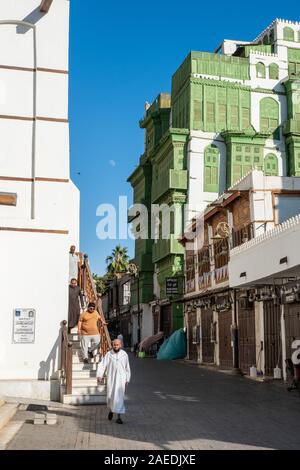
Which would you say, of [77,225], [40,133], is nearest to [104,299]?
[77,225]

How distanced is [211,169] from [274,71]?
8.38 metres

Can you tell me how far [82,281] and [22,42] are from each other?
7369mm

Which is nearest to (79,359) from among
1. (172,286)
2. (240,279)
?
(240,279)

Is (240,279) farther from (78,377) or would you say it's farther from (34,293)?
(34,293)

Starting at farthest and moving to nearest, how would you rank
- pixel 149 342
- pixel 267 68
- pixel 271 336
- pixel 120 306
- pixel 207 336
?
pixel 120 306
pixel 267 68
pixel 149 342
pixel 207 336
pixel 271 336

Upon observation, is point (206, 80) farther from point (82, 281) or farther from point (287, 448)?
point (287, 448)

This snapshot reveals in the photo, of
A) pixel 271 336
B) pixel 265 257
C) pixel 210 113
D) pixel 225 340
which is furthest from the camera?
pixel 210 113

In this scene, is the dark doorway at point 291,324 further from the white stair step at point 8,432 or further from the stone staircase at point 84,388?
the white stair step at point 8,432

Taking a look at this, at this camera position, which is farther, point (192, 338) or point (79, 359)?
point (192, 338)

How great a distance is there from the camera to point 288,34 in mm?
43250

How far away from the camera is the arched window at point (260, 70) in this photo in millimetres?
41756

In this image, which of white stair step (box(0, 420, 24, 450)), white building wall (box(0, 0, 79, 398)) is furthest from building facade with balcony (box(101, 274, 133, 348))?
white stair step (box(0, 420, 24, 450))

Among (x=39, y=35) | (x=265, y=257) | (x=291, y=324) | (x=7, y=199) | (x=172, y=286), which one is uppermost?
(x=39, y=35)

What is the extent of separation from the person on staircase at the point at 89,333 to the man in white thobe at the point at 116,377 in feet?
9.27
